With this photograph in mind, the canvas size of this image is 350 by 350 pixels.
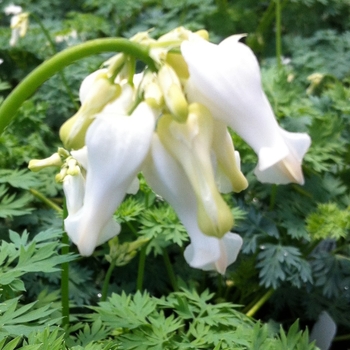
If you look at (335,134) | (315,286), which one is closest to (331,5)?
(335,134)

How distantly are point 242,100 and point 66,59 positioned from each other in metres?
0.19

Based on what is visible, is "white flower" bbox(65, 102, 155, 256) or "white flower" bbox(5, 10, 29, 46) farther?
"white flower" bbox(5, 10, 29, 46)

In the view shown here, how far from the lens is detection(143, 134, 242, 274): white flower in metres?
0.50

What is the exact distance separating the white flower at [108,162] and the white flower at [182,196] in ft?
0.09

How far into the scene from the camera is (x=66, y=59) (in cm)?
54

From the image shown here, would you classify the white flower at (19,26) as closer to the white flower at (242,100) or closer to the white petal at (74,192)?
the white petal at (74,192)

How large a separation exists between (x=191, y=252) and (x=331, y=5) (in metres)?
1.98

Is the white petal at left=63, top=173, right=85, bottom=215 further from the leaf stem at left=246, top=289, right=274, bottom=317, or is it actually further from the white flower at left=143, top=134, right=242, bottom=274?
the leaf stem at left=246, top=289, right=274, bottom=317

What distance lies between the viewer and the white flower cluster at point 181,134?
476 mm

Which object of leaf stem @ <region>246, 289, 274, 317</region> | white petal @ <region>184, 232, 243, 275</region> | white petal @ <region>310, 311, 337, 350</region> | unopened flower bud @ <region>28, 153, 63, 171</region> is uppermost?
white petal @ <region>184, 232, 243, 275</region>

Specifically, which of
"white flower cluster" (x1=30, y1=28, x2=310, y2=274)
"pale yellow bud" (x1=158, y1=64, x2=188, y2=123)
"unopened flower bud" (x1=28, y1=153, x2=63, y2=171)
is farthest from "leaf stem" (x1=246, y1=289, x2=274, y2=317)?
"pale yellow bud" (x1=158, y1=64, x2=188, y2=123)

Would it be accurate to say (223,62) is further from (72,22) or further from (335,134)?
(72,22)

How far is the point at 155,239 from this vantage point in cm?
126

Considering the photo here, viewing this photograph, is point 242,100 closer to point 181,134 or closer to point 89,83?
point 181,134
